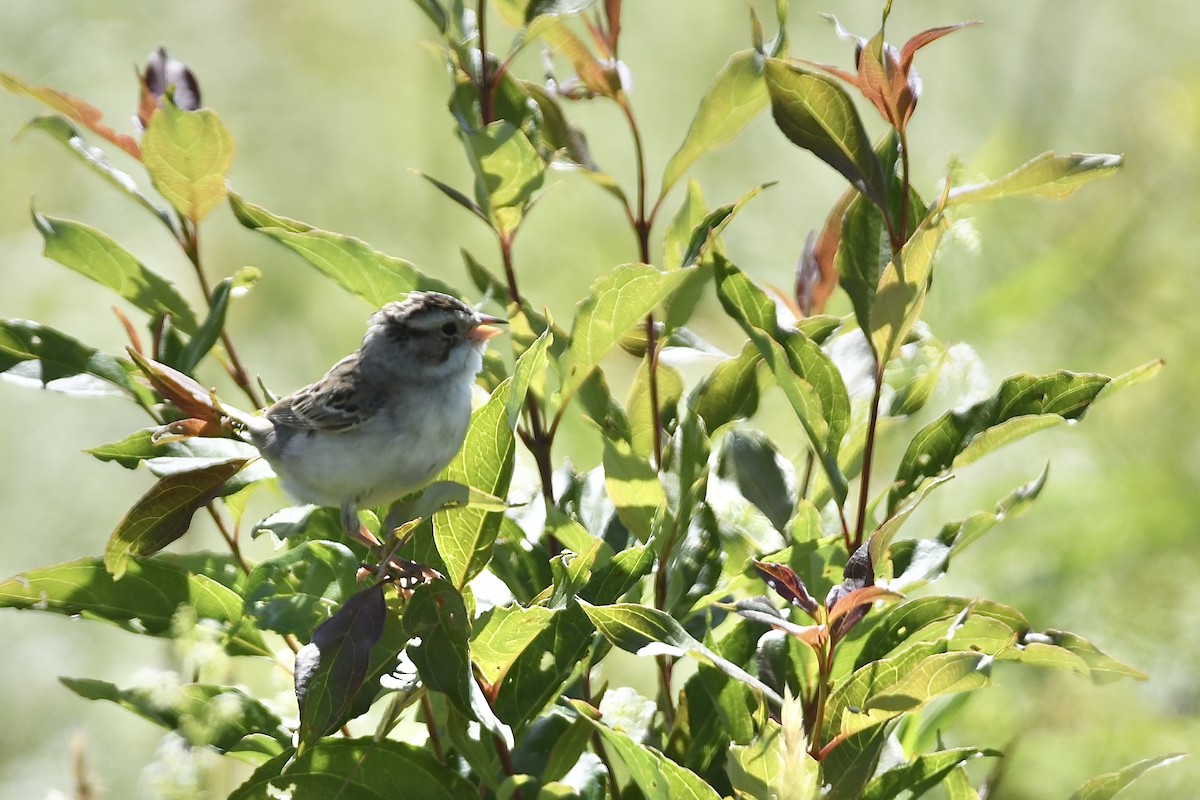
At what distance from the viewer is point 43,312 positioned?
4.14 m

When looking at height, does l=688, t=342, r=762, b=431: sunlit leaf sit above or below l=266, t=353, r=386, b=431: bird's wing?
above

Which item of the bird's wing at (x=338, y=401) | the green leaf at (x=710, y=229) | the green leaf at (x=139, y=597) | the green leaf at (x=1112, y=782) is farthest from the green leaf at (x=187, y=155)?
the green leaf at (x=1112, y=782)

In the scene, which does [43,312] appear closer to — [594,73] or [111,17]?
[111,17]

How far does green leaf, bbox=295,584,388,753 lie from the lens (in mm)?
1181

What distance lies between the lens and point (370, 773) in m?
1.37

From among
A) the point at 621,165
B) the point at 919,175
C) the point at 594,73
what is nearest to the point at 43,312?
the point at 621,165

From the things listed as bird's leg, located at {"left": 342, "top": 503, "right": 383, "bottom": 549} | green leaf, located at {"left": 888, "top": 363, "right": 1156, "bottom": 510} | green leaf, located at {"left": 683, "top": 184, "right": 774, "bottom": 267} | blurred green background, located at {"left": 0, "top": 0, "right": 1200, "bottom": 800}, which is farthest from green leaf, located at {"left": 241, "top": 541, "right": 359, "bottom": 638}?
blurred green background, located at {"left": 0, "top": 0, "right": 1200, "bottom": 800}

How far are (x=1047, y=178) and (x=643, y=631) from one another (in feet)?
1.99

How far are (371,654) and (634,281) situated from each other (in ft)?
1.49

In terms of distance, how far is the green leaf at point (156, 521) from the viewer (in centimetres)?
134

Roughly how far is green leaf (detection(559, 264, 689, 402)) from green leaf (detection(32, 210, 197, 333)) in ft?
1.87

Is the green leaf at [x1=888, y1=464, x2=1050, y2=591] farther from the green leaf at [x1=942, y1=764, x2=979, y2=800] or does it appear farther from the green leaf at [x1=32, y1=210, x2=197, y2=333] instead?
the green leaf at [x1=32, y1=210, x2=197, y2=333]

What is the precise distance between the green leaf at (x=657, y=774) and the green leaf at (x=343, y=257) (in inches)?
22.6

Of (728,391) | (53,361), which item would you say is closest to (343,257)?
(53,361)
